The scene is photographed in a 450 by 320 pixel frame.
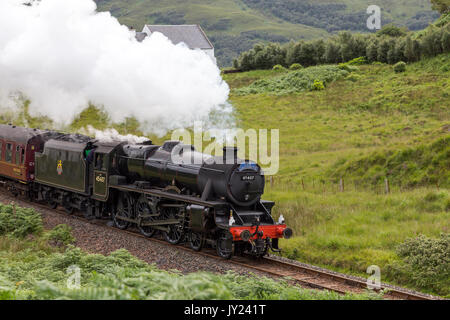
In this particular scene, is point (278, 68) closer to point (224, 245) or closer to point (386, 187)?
point (386, 187)

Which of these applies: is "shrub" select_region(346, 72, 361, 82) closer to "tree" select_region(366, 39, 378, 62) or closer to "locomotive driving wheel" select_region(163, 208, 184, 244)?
"tree" select_region(366, 39, 378, 62)

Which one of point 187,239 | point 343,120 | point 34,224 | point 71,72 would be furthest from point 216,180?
point 343,120

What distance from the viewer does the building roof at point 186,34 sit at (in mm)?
72188

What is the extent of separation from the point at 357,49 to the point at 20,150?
44.0m

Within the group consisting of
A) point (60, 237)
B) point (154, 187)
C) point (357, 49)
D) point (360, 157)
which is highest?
point (357, 49)

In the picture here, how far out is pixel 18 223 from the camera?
58.7ft

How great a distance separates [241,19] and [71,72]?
7172 inches

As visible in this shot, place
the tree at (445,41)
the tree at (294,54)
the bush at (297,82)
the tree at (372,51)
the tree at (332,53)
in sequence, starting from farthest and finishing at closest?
the tree at (294,54) < the tree at (332,53) < the tree at (372,51) < the bush at (297,82) < the tree at (445,41)

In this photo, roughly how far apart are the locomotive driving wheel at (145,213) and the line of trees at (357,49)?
1509 inches

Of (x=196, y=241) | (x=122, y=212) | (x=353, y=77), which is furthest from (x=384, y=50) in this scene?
(x=196, y=241)

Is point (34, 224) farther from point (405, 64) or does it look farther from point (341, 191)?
point (405, 64)

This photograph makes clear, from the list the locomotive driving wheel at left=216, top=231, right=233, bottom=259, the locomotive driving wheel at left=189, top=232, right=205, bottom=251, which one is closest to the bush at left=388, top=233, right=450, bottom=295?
the locomotive driving wheel at left=216, top=231, right=233, bottom=259

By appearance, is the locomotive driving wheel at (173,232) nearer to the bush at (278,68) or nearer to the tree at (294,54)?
the bush at (278,68)

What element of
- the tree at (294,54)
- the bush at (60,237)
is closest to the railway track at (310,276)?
the bush at (60,237)
